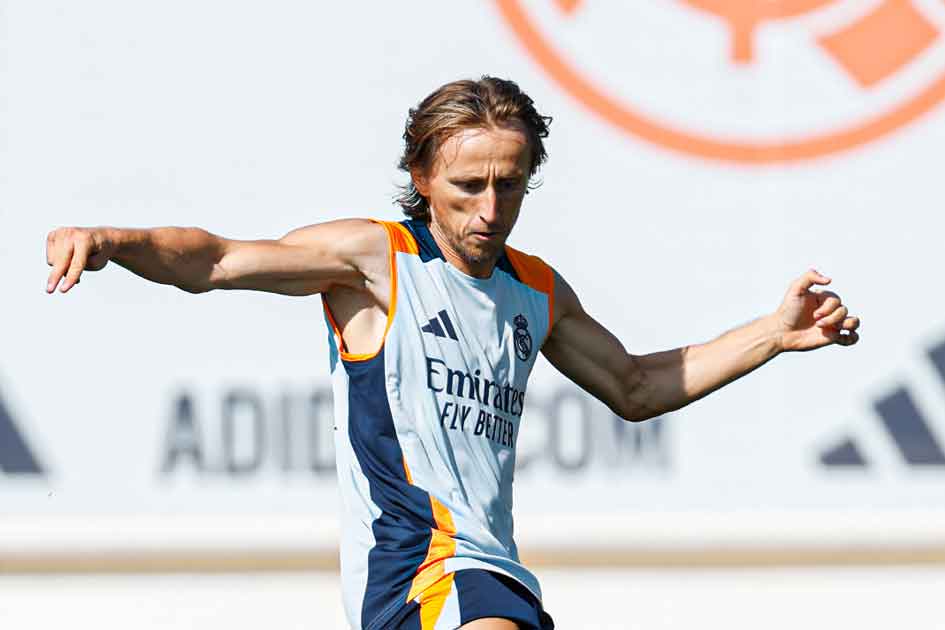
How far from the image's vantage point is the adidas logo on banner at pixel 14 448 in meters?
5.68

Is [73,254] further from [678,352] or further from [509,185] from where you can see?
[678,352]

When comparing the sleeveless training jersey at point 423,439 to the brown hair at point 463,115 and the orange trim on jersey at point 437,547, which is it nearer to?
the orange trim on jersey at point 437,547

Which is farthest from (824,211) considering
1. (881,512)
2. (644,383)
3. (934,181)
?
(644,383)

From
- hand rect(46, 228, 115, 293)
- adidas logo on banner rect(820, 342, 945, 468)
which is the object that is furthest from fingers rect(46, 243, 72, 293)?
adidas logo on banner rect(820, 342, 945, 468)

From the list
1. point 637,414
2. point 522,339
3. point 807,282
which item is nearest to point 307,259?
point 522,339

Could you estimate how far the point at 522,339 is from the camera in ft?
11.6

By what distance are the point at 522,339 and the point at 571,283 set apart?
2.09 meters

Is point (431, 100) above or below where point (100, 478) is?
above

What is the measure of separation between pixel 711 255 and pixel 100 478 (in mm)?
2273

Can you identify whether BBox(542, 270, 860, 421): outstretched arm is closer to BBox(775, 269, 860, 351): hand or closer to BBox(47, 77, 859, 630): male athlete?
BBox(775, 269, 860, 351): hand

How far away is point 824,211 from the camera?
18.5ft

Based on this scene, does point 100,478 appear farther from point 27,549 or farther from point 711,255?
point 711,255

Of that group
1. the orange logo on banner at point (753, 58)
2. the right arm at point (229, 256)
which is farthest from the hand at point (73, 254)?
the orange logo on banner at point (753, 58)

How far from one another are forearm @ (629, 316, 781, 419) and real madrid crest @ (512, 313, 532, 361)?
386mm
